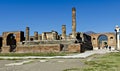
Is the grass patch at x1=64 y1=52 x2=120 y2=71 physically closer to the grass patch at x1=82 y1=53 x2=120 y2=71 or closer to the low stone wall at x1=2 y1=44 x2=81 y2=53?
the grass patch at x1=82 y1=53 x2=120 y2=71

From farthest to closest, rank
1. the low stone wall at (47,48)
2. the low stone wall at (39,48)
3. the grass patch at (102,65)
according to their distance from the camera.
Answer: the low stone wall at (39,48) < the low stone wall at (47,48) < the grass patch at (102,65)

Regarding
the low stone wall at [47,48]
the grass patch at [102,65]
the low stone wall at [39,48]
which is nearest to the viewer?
the grass patch at [102,65]

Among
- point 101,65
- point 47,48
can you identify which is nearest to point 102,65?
point 101,65

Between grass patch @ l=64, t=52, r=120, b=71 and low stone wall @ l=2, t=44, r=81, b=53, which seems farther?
low stone wall @ l=2, t=44, r=81, b=53

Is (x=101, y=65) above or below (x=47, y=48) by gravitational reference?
below

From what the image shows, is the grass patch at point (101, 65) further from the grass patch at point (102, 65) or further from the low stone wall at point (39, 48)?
the low stone wall at point (39, 48)

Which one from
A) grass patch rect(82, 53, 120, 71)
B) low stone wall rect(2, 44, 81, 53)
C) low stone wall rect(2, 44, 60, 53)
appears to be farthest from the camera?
low stone wall rect(2, 44, 60, 53)

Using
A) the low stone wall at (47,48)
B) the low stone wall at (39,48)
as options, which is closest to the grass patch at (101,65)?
the low stone wall at (47,48)

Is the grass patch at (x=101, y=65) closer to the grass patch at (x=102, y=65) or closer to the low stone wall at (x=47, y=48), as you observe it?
the grass patch at (x=102, y=65)

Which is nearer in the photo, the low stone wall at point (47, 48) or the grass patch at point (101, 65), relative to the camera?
the grass patch at point (101, 65)

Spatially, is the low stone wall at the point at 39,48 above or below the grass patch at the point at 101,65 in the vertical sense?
above

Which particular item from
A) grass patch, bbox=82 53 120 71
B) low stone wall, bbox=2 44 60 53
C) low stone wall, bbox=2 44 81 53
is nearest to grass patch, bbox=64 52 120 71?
grass patch, bbox=82 53 120 71

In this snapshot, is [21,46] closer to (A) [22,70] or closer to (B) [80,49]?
(B) [80,49]

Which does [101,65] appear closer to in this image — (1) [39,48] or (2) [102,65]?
(2) [102,65]
